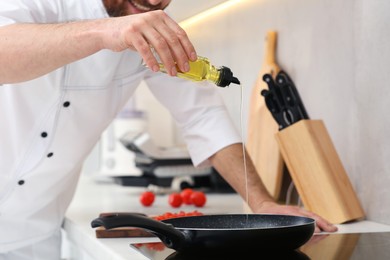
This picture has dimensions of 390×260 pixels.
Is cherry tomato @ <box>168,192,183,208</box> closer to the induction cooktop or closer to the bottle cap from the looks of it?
the induction cooktop

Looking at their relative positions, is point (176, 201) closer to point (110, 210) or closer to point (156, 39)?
point (110, 210)

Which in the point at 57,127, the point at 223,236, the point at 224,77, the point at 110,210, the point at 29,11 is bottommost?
the point at 110,210

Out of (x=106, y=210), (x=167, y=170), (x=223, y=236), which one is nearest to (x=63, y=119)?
(x=106, y=210)

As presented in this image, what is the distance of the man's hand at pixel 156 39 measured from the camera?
99 cm

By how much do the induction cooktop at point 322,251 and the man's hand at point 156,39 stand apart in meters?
0.27

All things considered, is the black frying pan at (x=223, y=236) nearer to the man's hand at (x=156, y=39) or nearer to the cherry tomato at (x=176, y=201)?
the man's hand at (x=156, y=39)

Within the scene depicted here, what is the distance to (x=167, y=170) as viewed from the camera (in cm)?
233

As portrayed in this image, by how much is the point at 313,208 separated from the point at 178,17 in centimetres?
120

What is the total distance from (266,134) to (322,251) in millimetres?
805

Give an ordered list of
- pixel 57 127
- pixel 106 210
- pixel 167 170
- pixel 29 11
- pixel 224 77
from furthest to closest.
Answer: pixel 167 170 < pixel 106 210 < pixel 57 127 < pixel 29 11 < pixel 224 77

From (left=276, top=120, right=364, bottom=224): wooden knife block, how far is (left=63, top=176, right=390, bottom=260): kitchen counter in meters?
0.04

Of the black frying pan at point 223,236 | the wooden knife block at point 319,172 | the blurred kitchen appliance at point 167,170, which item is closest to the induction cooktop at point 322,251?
the black frying pan at point 223,236

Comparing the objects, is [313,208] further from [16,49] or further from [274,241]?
[16,49]

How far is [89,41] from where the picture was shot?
41.4 inches
